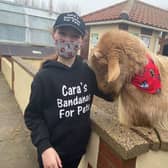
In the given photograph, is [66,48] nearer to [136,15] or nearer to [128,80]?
[128,80]

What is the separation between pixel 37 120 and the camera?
1.41 metres

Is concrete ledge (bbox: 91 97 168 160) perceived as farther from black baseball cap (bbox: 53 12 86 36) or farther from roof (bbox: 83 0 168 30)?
roof (bbox: 83 0 168 30)

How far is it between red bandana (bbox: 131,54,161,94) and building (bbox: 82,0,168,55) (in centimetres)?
667

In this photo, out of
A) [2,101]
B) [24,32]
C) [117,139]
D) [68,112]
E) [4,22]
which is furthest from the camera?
[24,32]

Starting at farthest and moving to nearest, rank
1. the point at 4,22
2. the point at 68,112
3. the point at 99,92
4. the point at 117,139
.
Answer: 1. the point at 4,22
2. the point at 99,92
3. the point at 68,112
4. the point at 117,139

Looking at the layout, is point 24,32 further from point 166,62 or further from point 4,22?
point 166,62

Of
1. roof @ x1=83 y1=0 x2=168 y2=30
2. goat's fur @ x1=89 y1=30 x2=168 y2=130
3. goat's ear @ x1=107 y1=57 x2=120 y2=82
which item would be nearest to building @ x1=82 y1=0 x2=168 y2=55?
roof @ x1=83 y1=0 x2=168 y2=30

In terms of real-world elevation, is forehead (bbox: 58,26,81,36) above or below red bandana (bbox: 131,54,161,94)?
above

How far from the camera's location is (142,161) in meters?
1.34

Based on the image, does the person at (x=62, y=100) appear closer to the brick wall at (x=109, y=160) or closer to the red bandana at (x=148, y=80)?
the brick wall at (x=109, y=160)

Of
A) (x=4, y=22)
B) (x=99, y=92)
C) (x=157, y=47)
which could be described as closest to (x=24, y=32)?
(x=4, y=22)

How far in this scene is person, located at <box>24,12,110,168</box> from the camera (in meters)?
1.39

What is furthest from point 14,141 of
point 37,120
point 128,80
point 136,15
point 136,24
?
point 136,15

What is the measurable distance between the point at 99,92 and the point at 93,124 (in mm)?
260
